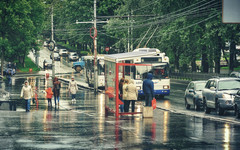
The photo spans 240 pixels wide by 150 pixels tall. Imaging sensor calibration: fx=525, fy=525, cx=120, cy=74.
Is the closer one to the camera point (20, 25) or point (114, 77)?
point (114, 77)

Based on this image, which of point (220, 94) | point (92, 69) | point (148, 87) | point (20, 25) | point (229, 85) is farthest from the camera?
point (20, 25)

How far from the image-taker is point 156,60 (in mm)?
34500

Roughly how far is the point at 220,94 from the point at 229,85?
47.6 inches

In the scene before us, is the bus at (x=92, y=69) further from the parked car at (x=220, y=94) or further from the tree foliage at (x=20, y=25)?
the tree foliage at (x=20, y=25)

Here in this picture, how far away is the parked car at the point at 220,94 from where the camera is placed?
2235 cm

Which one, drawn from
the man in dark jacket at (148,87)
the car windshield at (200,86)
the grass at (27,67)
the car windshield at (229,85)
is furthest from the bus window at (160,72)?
the grass at (27,67)

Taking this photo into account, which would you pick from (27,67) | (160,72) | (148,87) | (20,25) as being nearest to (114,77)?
(148,87)

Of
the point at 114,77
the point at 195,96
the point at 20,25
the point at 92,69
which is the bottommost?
the point at 195,96

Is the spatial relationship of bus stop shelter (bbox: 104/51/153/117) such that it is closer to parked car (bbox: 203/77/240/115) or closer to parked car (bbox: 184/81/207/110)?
parked car (bbox: 203/77/240/115)

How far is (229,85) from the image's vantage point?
931 inches

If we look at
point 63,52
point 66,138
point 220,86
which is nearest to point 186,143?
point 66,138

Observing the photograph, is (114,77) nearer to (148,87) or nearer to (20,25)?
(148,87)

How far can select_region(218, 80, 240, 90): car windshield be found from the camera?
76.7ft

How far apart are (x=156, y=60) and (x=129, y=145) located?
70.7 feet
